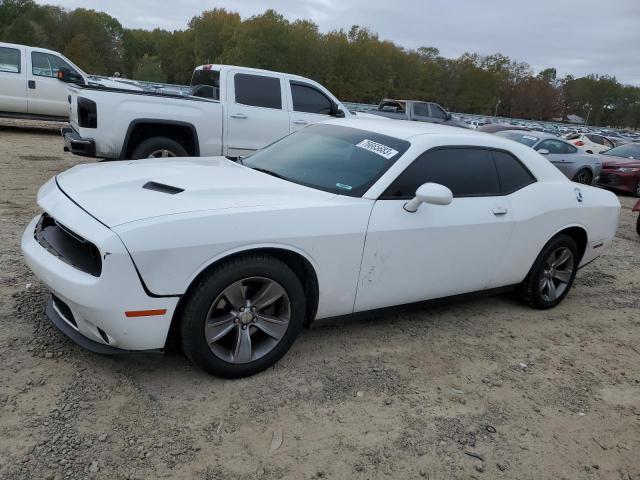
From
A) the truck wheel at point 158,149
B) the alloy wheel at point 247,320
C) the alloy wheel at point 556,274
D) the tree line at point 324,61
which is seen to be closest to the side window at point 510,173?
the alloy wheel at point 556,274

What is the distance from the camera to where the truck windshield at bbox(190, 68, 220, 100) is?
310 inches

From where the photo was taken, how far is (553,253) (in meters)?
4.63

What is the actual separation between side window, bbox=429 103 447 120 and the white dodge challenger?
17.2 meters

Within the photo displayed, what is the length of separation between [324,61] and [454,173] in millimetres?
99546

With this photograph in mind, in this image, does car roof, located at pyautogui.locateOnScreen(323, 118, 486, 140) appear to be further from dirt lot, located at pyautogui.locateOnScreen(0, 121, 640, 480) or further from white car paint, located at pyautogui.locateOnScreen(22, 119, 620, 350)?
dirt lot, located at pyautogui.locateOnScreen(0, 121, 640, 480)

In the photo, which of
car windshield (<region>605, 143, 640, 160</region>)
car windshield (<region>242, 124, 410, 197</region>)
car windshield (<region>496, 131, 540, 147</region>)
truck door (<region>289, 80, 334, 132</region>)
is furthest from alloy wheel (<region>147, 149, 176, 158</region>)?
car windshield (<region>605, 143, 640, 160</region>)

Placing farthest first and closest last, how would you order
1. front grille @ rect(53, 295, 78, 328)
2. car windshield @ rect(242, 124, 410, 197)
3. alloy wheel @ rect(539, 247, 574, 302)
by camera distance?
alloy wheel @ rect(539, 247, 574, 302), car windshield @ rect(242, 124, 410, 197), front grille @ rect(53, 295, 78, 328)

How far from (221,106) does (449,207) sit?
4.73 meters

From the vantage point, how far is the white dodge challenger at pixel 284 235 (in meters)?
2.70

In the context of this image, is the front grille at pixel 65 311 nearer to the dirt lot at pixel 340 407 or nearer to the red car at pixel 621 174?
the dirt lot at pixel 340 407

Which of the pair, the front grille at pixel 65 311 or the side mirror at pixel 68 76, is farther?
the side mirror at pixel 68 76

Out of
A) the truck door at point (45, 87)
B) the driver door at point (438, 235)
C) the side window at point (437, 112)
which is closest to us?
the driver door at point (438, 235)

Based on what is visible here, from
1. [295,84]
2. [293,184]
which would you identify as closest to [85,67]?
[295,84]

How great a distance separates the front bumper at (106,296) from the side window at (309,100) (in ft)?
18.9
